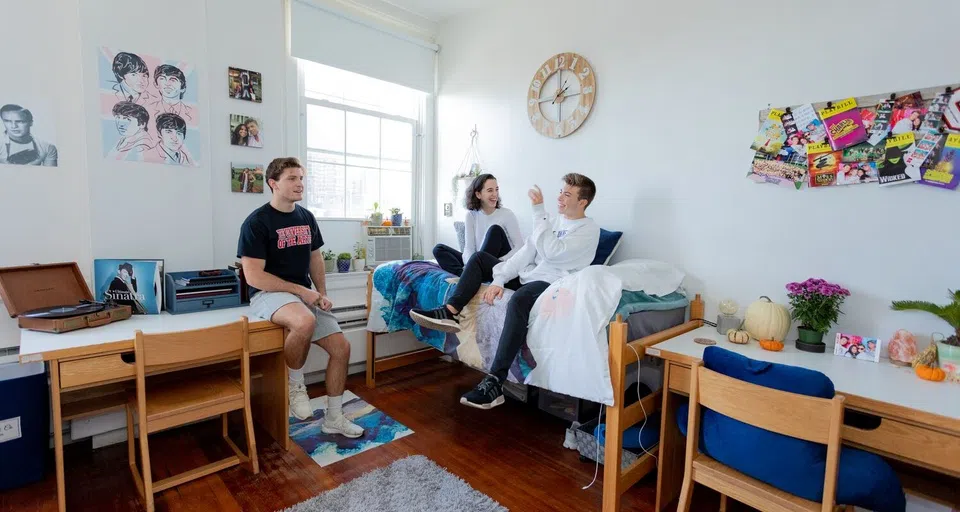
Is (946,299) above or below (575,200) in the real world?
below

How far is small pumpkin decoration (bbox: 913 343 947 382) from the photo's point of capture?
1.58 metres

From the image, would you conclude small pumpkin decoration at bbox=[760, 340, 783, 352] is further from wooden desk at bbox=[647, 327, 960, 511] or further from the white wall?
the white wall

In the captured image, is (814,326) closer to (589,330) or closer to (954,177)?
(954,177)

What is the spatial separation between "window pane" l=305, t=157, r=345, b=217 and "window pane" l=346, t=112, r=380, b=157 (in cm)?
22

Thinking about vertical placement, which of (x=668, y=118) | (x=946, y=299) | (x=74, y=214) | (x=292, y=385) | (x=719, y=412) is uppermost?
(x=668, y=118)

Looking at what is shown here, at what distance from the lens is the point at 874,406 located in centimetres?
138

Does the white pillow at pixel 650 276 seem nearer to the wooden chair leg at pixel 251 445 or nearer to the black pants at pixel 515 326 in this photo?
the black pants at pixel 515 326

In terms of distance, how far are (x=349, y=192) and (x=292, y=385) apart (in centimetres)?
170

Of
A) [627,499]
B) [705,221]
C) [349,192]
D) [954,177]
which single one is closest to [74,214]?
[349,192]

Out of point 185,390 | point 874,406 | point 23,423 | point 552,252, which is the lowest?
point 23,423

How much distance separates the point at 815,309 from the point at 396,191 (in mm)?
2993

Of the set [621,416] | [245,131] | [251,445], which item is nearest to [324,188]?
[245,131]

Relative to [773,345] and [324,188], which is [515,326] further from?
[324,188]

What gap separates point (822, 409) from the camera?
3.93 feet
